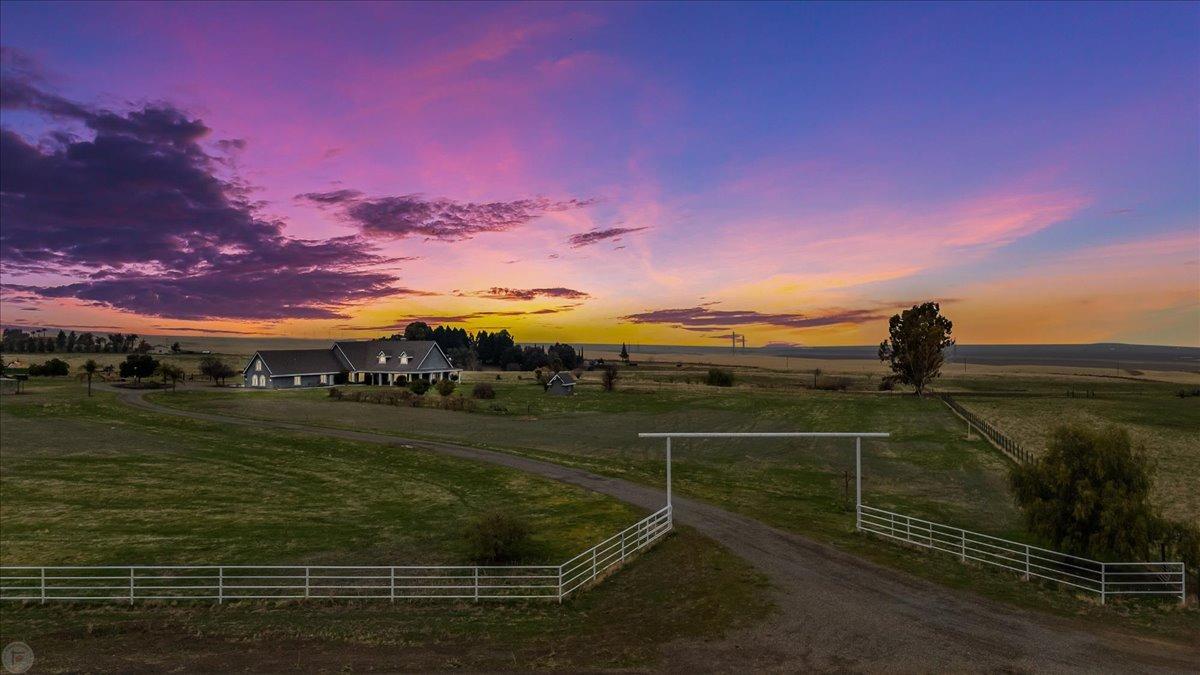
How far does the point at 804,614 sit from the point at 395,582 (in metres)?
15.6

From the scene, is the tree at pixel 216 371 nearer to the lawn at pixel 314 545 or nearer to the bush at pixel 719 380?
the lawn at pixel 314 545

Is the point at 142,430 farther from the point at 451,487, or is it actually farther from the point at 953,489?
the point at 953,489

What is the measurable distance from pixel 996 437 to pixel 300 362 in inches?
3932

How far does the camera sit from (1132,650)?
52.1 ft

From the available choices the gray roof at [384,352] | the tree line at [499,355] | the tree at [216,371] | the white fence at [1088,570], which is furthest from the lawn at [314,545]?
the tree line at [499,355]

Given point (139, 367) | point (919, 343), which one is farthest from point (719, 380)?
point (139, 367)

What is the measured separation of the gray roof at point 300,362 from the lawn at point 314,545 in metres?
40.4

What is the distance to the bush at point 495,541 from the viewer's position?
2495cm

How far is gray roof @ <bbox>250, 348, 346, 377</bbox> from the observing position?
96.5m

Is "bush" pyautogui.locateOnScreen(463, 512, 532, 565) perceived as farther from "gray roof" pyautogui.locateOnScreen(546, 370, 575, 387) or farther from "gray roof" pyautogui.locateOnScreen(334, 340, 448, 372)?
"gray roof" pyautogui.locateOnScreen(334, 340, 448, 372)

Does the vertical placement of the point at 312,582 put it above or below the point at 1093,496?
below

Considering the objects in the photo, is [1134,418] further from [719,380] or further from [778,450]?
[719,380]

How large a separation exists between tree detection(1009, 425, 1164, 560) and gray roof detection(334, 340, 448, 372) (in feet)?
316

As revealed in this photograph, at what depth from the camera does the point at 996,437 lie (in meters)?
53.8
